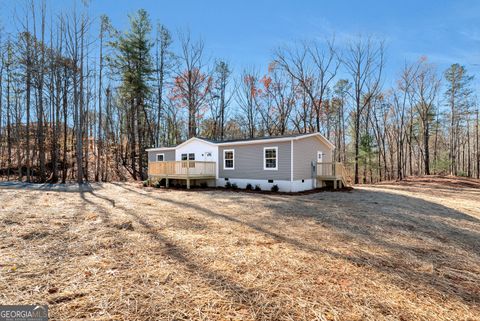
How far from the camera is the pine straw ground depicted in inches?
77.2

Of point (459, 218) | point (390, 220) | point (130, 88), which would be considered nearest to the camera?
point (390, 220)

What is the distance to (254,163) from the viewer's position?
12.9m

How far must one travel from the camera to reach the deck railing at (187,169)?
13578mm

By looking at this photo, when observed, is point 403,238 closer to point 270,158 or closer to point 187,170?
point 270,158

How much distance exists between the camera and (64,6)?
51.6 ft

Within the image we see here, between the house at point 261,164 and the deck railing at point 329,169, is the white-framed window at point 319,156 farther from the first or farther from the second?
the deck railing at point 329,169

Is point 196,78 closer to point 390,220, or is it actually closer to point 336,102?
point 336,102

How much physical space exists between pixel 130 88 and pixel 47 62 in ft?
17.6

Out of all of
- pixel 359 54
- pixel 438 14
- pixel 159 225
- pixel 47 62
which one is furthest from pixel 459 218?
pixel 47 62

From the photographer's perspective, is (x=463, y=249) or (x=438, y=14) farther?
(x=438, y=14)

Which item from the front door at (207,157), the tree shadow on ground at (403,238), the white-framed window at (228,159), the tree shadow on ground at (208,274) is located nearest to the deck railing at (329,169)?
the white-framed window at (228,159)

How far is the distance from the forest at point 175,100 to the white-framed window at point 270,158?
10.0 m

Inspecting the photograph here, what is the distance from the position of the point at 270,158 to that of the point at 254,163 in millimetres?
1010

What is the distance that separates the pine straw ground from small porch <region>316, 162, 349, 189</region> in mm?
7554
